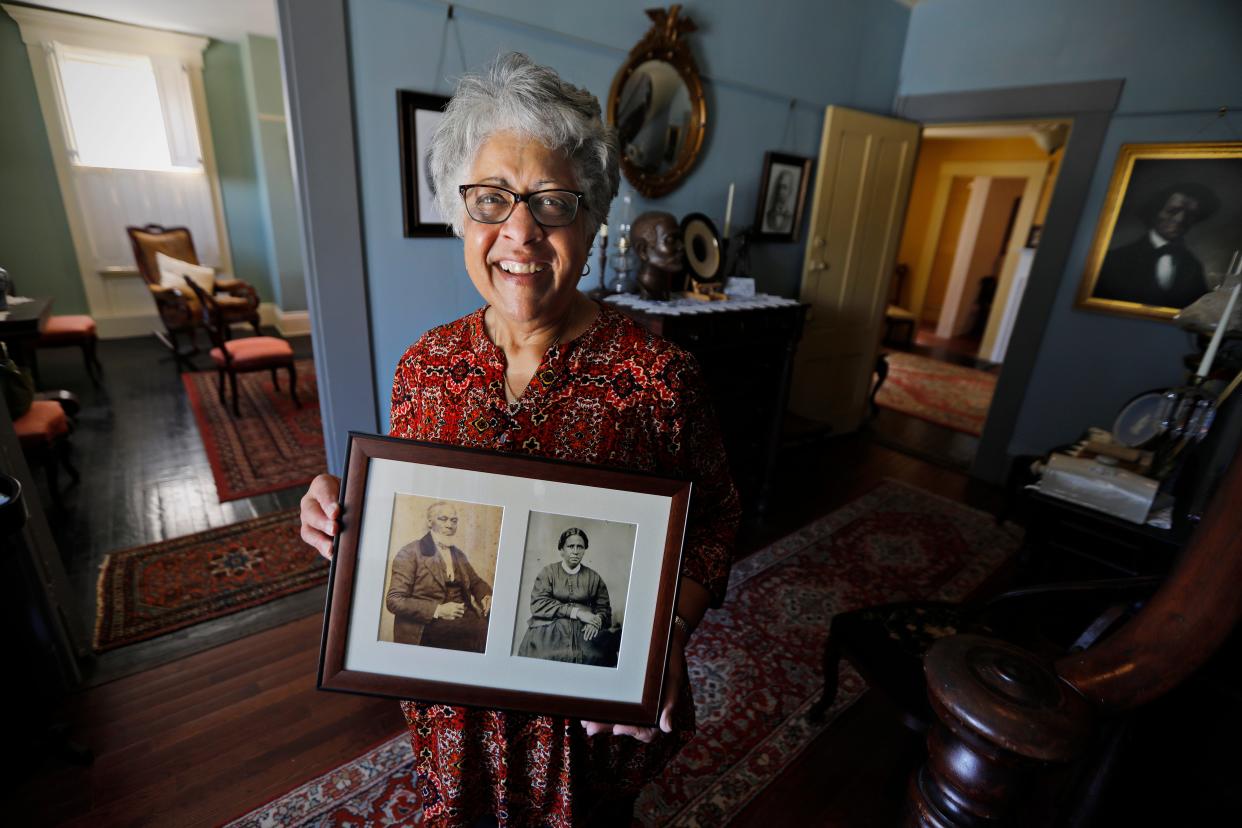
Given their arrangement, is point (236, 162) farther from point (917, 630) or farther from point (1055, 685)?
point (1055, 685)

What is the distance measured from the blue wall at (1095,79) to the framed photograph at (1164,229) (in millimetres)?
66

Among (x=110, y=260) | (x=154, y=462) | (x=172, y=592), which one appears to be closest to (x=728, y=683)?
(x=172, y=592)

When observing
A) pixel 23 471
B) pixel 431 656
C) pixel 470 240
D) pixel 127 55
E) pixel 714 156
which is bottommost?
pixel 23 471

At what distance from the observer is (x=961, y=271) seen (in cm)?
848

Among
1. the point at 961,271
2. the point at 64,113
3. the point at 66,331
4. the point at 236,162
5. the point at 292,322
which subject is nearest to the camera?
the point at 66,331

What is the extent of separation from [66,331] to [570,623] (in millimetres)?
5551

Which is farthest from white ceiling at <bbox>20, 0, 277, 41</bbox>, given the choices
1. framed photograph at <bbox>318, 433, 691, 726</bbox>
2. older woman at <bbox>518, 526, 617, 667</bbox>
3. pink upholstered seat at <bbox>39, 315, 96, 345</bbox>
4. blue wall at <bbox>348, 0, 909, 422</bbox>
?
older woman at <bbox>518, 526, 617, 667</bbox>

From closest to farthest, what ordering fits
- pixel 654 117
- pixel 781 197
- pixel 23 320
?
pixel 23 320
pixel 654 117
pixel 781 197

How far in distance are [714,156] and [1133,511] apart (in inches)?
100

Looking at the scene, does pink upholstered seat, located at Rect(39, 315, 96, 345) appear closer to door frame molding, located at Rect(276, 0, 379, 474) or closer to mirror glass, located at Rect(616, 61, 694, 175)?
door frame molding, located at Rect(276, 0, 379, 474)

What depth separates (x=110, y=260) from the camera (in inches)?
231

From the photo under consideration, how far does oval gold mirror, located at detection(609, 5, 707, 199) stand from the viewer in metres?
2.72

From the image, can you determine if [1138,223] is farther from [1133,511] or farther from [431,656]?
[431,656]

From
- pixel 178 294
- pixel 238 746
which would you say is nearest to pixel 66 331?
pixel 178 294
